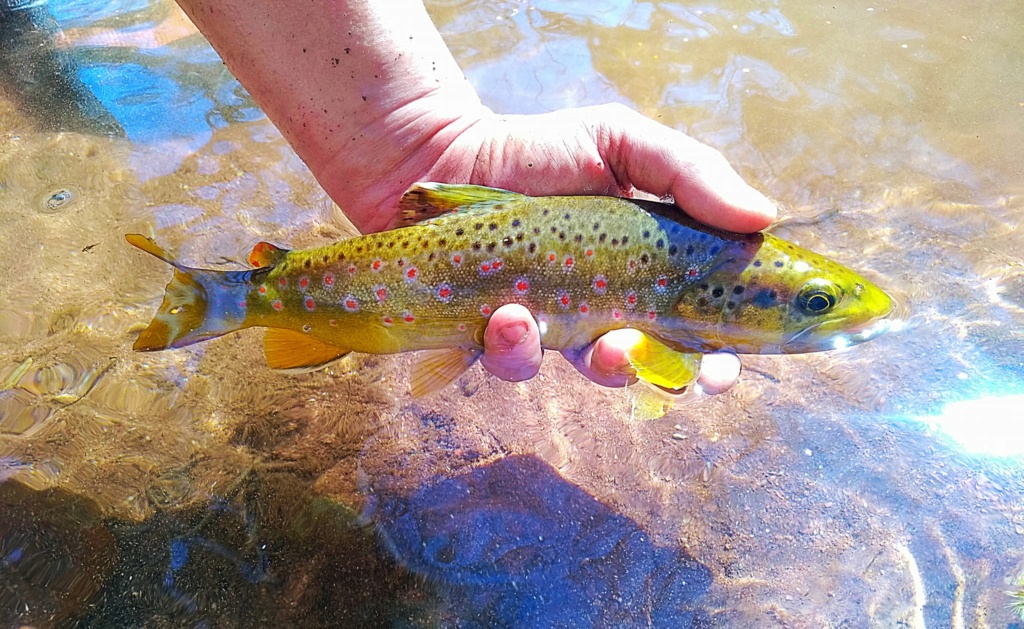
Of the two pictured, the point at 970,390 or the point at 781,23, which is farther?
the point at 781,23

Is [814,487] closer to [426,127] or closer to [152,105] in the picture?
[426,127]

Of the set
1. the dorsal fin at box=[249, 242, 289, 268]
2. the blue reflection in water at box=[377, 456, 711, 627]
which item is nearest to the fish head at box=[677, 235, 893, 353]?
the blue reflection in water at box=[377, 456, 711, 627]

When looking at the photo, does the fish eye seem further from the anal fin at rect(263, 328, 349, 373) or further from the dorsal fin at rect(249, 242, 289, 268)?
the dorsal fin at rect(249, 242, 289, 268)

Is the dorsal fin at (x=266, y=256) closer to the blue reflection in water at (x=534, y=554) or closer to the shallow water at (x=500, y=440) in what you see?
the shallow water at (x=500, y=440)

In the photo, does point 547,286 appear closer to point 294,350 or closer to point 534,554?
point 294,350

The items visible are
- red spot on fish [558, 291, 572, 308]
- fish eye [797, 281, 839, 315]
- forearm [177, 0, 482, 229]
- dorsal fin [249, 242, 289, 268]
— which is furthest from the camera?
forearm [177, 0, 482, 229]

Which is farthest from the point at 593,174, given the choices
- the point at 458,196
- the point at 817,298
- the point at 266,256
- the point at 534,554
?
the point at 534,554

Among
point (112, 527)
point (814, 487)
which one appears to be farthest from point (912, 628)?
point (112, 527)

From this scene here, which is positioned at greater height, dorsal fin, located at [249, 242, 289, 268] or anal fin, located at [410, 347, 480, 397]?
dorsal fin, located at [249, 242, 289, 268]
